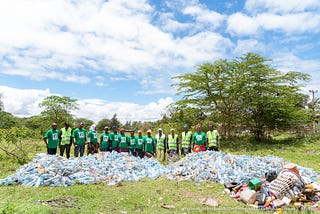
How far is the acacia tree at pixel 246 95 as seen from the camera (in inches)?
715

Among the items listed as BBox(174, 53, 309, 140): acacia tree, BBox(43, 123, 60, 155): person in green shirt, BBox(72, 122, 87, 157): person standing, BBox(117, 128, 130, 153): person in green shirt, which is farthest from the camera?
BBox(174, 53, 309, 140): acacia tree

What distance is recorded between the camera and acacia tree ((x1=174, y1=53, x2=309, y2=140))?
59.6 feet

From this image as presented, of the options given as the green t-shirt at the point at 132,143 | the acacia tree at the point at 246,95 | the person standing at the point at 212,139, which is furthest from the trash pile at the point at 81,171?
the acacia tree at the point at 246,95

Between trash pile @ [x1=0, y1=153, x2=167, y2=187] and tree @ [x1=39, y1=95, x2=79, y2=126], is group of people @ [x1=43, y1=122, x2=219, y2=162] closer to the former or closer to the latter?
trash pile @ [x1=0, y1=153, x2=167, y2=187]

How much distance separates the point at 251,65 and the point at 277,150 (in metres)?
6.25

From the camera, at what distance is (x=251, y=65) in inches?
735

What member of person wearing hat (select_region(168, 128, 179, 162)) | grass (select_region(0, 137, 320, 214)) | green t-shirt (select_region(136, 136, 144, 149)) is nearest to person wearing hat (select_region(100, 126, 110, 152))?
green t-shirt (select_region(136, 136, 144, 149))

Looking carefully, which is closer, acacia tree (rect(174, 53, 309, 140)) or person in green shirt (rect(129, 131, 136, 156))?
person in green shirt (rect(129, 131, 136, 156))

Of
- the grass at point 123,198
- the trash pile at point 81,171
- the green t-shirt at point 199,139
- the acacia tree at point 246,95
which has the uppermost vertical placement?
the acacia tree at point 246,95

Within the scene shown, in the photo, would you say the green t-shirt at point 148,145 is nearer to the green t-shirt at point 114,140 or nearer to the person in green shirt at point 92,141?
the green t-shirt at point 114,140

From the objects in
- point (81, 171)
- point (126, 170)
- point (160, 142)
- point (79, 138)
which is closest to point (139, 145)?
point (160, 142)

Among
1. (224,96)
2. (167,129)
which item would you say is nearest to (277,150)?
(224,96)

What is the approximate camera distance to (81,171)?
764 cm

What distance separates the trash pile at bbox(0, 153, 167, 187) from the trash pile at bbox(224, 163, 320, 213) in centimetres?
297
